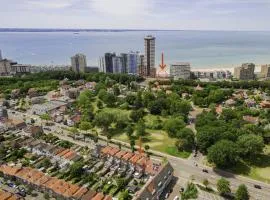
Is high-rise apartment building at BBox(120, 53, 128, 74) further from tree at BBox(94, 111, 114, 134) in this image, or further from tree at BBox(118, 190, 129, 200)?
tree at BBox(118, 190, 129, 200)

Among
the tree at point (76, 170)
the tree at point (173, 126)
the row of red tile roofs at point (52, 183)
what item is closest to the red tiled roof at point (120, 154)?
the tree at point (76, 170)

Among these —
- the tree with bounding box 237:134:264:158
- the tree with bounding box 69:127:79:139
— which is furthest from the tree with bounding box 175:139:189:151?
the tree with bounding box 69:127:79:139

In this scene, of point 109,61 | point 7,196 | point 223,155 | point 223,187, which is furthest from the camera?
point 109,61

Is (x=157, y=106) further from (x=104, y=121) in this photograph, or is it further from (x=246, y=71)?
(x=246, y=71)

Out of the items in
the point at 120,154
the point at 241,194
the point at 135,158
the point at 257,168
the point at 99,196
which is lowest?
the point at 257,168

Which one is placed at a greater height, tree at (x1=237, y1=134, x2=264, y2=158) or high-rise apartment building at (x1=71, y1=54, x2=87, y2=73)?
high-rise apartment building at (x1=71, y1=54, x2=87, y2=73)

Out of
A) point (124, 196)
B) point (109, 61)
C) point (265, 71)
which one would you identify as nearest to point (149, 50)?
point (109, 61)

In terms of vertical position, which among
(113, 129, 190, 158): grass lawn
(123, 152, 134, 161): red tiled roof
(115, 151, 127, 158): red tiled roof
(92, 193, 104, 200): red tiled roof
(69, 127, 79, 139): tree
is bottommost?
(92, 193, 104, 200): red tiled roof

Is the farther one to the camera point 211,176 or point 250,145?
point 250,145
